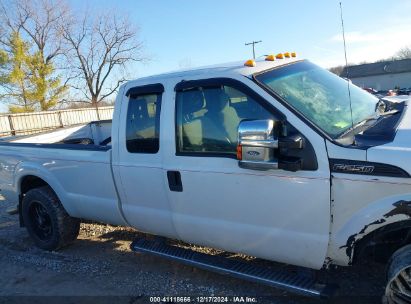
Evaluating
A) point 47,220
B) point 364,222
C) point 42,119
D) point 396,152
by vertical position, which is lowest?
point 47,220

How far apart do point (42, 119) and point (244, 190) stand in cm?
2367

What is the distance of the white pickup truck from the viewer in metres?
2.68

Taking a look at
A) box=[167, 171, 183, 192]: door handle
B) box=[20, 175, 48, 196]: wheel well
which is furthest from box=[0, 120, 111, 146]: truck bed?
box=[167, 171, 183, 192]: door handle

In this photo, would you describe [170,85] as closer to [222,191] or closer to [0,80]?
[222,191]

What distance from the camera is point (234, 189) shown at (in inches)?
125

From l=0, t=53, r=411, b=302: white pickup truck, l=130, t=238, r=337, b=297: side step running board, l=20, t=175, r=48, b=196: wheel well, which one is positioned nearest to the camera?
l=0, t=53, r=411, b=302: white pickup truck

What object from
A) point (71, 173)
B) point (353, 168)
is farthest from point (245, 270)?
point (71, 173)

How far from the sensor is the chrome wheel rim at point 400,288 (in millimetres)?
2656

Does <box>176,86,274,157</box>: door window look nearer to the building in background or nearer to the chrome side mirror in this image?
the chrome side mirror

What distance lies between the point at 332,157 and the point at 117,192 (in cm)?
223

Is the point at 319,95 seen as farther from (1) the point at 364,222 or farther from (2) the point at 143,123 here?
(2) the point at 143,123

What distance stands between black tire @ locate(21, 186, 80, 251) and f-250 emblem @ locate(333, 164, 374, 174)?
3451mm

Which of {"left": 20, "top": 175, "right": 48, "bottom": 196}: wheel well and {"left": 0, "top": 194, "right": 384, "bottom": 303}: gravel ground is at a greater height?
{"left": 20, "top": 175, "right": 48, "bottom": 196}: wheel well

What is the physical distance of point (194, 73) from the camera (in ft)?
11.7
